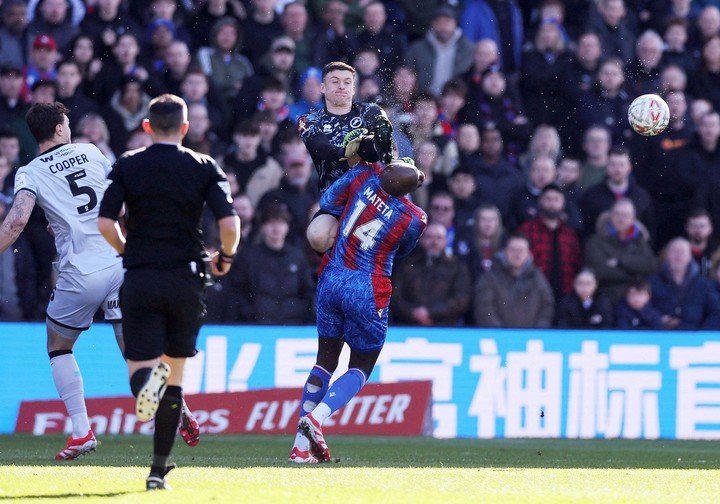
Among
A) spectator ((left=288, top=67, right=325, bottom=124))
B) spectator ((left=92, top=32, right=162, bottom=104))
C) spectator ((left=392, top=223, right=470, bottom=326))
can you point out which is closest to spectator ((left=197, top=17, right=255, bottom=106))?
spectator ((left=288, top=67, right=325, bottom=124))

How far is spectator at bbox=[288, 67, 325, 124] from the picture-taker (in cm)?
1644

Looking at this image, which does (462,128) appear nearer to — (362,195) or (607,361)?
(607,361)

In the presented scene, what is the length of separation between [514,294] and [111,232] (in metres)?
7.65

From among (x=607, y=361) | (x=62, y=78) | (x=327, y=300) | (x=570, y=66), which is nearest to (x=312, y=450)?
(x=327, y=300)

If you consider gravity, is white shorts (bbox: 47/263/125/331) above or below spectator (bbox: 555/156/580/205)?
below

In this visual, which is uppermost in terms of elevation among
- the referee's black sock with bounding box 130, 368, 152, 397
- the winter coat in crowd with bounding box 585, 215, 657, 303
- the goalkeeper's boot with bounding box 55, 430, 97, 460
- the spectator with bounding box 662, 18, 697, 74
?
the spectator with bounding box 662, 18, 697, 74

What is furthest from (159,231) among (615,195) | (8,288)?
(615,195)

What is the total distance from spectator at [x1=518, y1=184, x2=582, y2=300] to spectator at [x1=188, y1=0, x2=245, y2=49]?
15.0ft

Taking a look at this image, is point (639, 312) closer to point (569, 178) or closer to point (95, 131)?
point (569, 178)

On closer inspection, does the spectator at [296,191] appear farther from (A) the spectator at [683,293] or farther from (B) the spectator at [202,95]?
(A) the spectator at [683,293]

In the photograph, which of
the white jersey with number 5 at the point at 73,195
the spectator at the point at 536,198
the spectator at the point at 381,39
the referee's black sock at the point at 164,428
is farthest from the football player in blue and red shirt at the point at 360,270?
the spectator at the point at 381,39

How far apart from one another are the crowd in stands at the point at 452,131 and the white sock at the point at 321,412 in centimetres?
499

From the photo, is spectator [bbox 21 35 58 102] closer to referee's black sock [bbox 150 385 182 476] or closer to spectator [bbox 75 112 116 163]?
spectator [bbox 75 112 116 163]

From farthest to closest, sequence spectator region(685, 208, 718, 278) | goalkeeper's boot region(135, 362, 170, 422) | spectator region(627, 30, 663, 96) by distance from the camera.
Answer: spectator region(627, 30, 663, 96)
spectator region(685, 208, 718, 278)
goalkeeper's boot region(135, 362, 170, 422)
